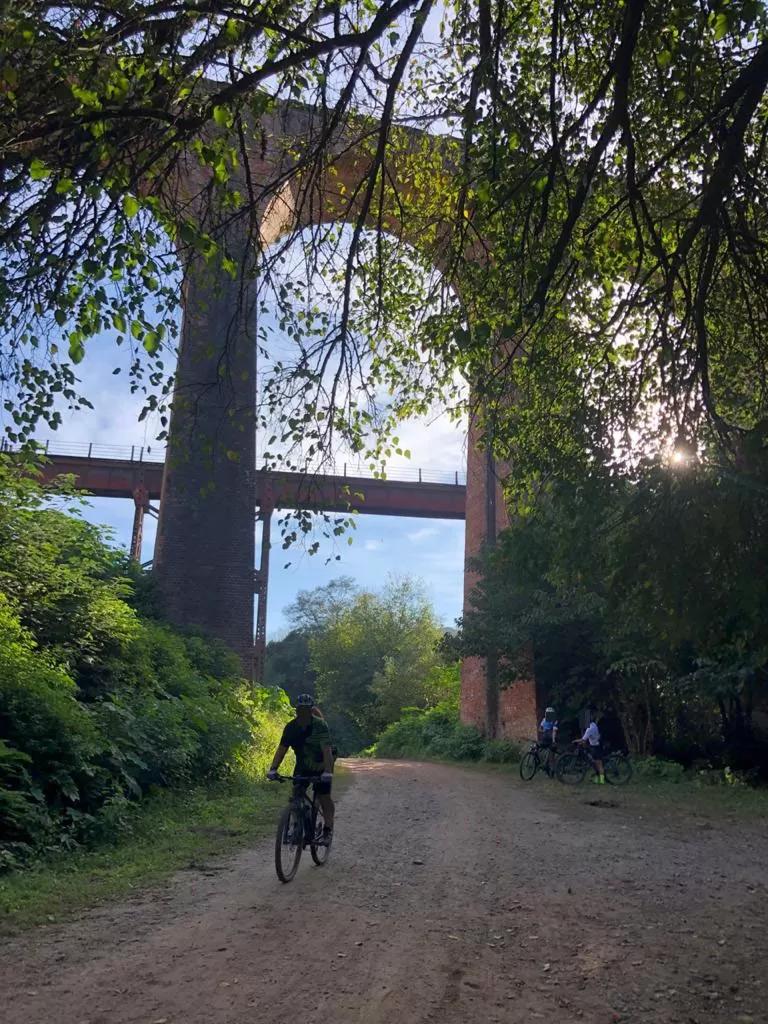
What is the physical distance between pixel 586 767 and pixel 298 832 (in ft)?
41.3

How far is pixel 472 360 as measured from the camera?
715 cm

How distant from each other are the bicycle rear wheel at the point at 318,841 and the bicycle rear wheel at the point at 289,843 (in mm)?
313

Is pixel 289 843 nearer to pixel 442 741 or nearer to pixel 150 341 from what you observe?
pixel 150 341

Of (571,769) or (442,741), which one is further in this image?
(442,741)

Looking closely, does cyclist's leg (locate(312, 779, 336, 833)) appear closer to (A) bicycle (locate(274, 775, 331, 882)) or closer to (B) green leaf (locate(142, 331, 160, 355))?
(A) bicycle (locate(274, 775, 331, 882))

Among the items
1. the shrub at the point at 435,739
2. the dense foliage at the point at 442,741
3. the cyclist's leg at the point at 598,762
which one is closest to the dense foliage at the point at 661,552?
the cyclist's leg at the point at 598,762

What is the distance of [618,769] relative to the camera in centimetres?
1797

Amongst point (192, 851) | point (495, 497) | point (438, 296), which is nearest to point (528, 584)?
point (438, 296)

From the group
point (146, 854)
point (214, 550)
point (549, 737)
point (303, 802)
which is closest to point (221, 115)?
point (303, 802)

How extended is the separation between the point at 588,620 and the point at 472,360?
16419 millimetres

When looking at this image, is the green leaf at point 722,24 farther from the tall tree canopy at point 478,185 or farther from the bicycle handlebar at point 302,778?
the bicycle handlebar at point 302,778

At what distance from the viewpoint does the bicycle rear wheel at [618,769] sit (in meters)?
17.9

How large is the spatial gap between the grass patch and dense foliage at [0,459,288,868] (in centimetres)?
28

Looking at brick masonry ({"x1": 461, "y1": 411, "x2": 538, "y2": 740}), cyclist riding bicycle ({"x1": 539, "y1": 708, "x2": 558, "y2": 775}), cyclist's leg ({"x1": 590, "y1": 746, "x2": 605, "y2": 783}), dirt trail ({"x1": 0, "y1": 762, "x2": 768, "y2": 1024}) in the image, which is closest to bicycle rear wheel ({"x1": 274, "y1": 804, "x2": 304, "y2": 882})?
dirt trail ({"x1": 0, "y1": 762, "x2": 768, "y2": 1024})
